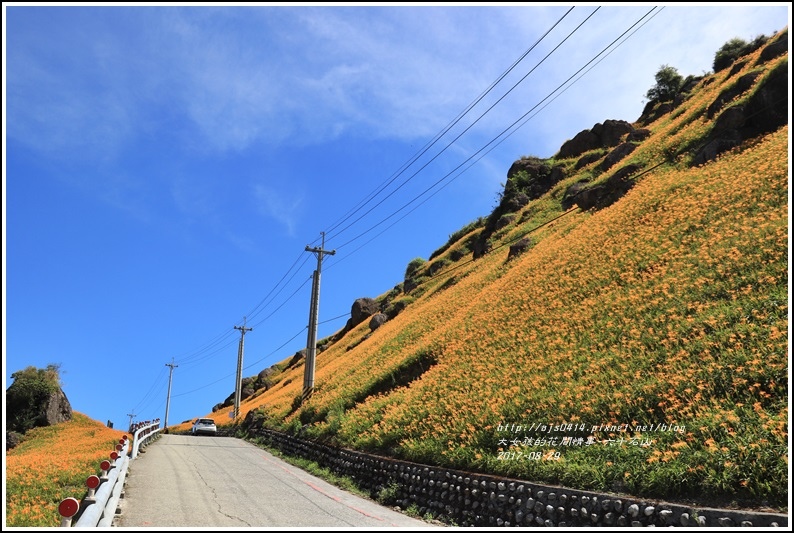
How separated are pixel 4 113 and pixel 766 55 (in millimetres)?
45892

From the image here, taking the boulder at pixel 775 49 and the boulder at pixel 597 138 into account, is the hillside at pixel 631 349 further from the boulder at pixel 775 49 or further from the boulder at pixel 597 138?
the boulder at pixel 597 138

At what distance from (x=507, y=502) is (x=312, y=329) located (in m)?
25.7

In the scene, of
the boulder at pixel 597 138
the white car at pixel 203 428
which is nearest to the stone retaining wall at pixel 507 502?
the white car at pixel 203 428

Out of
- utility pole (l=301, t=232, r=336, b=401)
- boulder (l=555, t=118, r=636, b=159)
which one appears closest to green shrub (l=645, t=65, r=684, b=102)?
boulder (l=555, t=118, r=636, b=159)

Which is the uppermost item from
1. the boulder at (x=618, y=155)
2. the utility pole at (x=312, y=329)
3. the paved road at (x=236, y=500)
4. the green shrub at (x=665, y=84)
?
the green shrub at (x=665, y=84)

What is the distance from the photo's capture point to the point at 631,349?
46.3 feet

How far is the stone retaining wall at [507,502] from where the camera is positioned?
783 centimetres

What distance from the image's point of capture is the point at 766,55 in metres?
36.7

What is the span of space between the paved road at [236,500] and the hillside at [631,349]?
2436 mm

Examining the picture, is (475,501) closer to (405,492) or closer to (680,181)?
(405,492)

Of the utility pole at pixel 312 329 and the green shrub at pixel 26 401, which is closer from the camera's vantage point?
the utility pole at pixel 312 329

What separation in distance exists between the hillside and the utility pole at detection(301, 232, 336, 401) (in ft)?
2.78

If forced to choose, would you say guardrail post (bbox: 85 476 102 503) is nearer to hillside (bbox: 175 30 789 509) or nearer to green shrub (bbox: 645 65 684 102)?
hillside (bbox: 175 30 789 509)

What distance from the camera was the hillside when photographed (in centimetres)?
970
